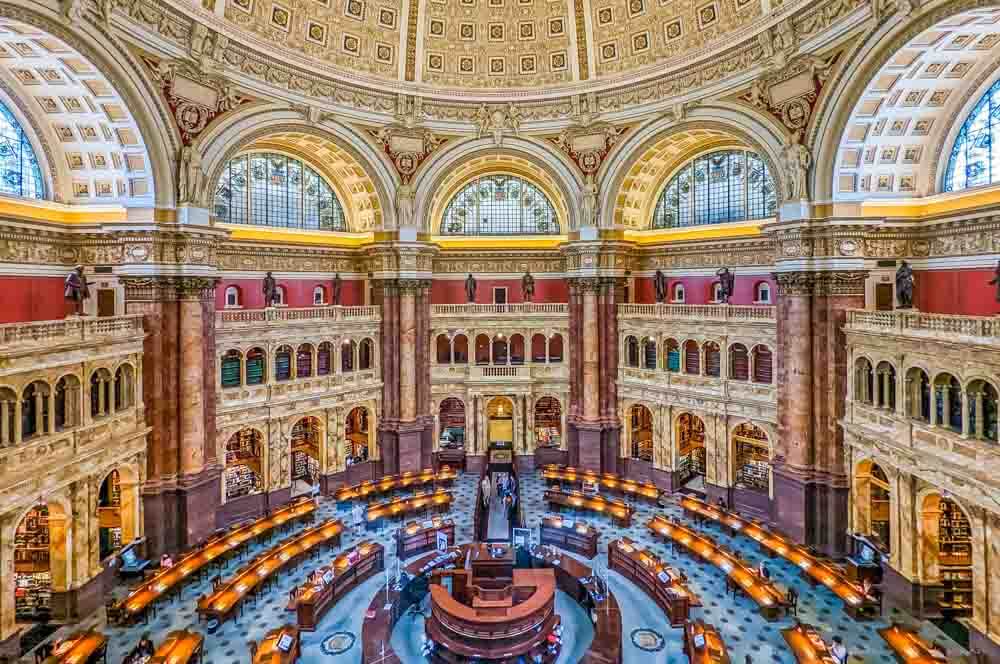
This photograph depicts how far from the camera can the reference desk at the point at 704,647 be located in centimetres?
1503

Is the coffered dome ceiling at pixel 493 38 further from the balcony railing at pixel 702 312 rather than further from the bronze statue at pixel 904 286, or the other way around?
the bronze statue at pixel 904 286

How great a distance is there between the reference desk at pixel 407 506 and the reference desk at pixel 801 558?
1166cm

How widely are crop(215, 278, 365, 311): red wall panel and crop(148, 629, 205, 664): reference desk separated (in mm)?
15814

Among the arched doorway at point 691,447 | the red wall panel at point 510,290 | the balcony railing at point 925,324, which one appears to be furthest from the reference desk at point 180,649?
the arched doorway at point 691,447

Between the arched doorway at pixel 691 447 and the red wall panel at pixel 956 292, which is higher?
the red wall panel at pixel 956 292

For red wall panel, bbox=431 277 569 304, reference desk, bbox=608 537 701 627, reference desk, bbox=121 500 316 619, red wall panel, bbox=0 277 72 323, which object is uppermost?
red wall panel, bbox=431 277 569 304

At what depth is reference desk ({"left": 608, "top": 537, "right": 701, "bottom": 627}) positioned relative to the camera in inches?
709

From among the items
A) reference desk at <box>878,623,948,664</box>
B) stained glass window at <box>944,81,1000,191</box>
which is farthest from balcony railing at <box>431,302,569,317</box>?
reference desk at <box>878,623,948,664</box>

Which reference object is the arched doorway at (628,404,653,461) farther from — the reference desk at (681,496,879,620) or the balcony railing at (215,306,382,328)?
the balcony railing at (215,306,382,328)

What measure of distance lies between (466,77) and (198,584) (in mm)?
27396

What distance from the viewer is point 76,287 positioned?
2056 cm

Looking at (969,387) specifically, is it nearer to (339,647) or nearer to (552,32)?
(339,647)

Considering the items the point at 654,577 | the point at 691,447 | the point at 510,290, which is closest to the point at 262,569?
the point at 654,577

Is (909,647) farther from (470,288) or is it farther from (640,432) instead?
(470,288)
